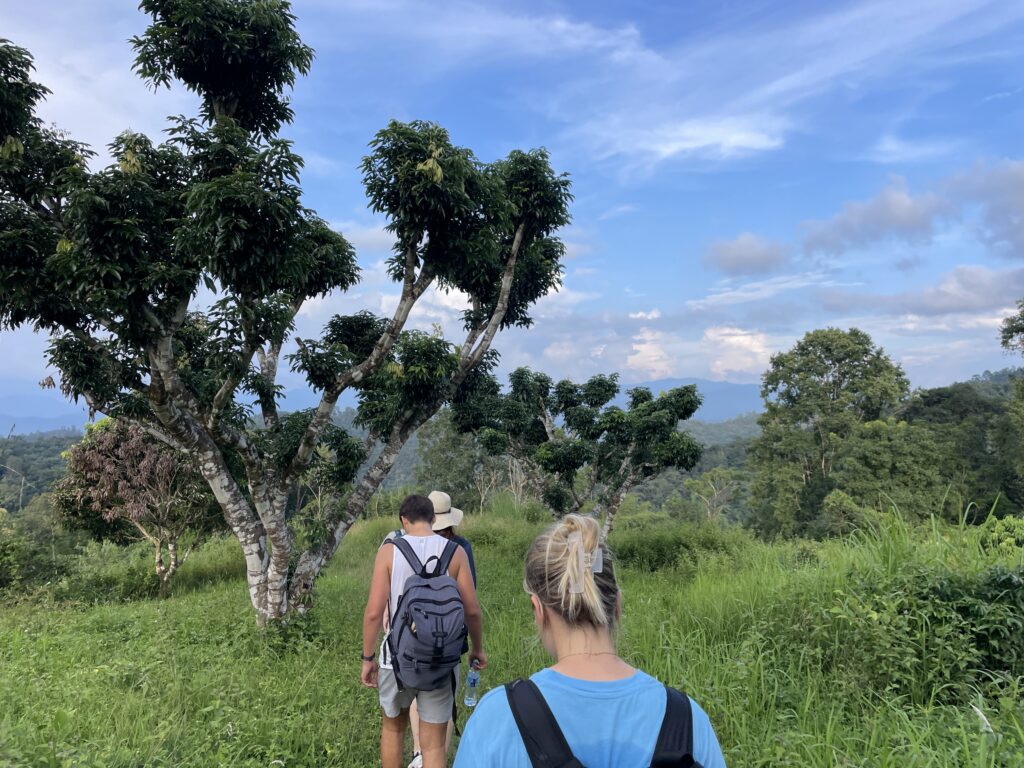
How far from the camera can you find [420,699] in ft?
11.6

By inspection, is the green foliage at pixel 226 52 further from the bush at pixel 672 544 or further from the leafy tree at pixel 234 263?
the bush at pixel 672 544

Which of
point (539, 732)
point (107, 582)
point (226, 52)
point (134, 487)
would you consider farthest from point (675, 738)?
point (107, 582)

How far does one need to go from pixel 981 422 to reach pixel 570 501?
26.6m

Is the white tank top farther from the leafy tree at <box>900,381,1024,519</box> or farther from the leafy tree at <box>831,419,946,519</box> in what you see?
the leafy tree at <box>900,381,1024,519</box>

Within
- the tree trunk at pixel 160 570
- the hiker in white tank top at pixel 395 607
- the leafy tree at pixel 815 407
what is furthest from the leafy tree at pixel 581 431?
the leafy tree at pixel 815 407

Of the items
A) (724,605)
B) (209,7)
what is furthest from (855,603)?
(209,7)

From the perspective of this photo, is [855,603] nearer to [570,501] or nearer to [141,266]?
[141,266]

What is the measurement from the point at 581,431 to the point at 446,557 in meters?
11.0

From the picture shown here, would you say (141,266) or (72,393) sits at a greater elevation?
(141,266)

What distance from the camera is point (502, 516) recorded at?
21.4 meters

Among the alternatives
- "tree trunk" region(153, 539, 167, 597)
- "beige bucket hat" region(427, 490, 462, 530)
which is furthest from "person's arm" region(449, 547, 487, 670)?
"tree trunk" region(153, 539, 167, 597)

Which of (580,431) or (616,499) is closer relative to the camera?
(616,499)

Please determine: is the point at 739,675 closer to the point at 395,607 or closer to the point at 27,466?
the point at 395,607

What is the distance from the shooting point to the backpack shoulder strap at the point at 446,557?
3475mm
